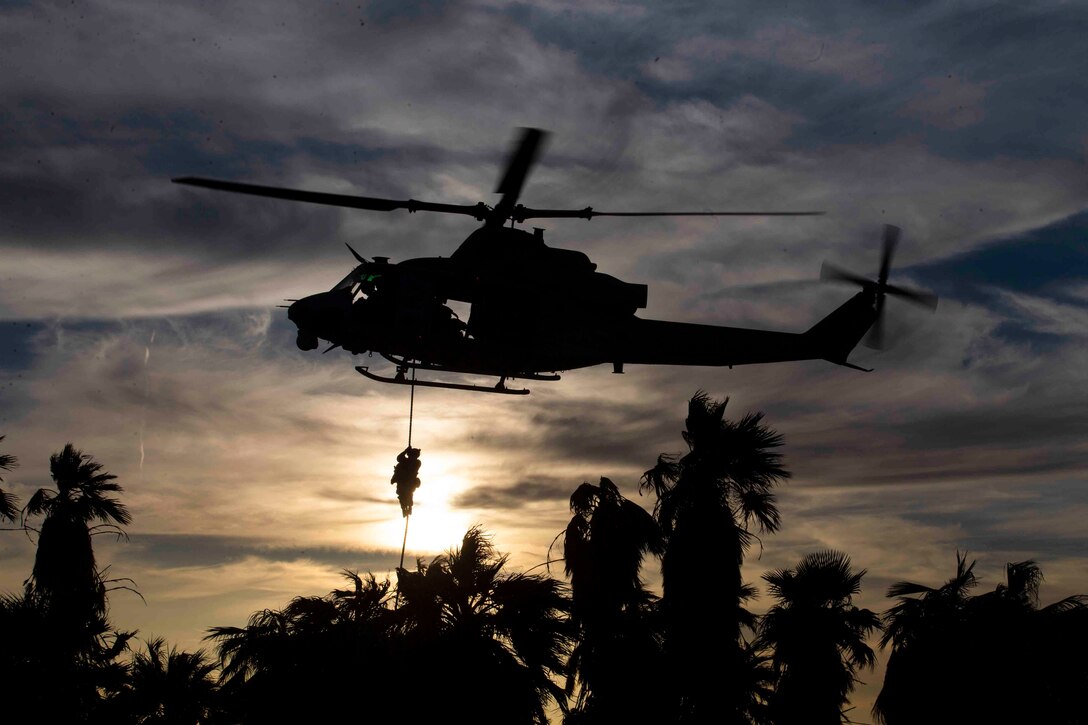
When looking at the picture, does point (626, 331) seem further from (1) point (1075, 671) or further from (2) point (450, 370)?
(1) point (1075, 671)

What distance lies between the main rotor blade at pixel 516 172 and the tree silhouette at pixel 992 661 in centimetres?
1235

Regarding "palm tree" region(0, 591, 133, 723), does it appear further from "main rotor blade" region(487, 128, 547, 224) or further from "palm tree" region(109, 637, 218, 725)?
"main rotor blade" region(487, 128, 547, 224)

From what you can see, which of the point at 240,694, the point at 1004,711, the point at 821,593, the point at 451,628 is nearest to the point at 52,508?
the point at 240,694

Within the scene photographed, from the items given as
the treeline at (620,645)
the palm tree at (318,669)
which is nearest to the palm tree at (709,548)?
the treeline at (620,645)

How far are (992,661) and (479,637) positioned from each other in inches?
395

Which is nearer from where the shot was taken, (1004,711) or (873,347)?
(1004,711)

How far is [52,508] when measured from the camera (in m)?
33.8

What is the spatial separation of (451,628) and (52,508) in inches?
806

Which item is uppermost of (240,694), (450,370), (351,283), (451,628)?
(351,283)

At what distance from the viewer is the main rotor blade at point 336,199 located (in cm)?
1725

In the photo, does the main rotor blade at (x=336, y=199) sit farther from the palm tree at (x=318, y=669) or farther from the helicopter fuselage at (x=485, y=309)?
the palm tree at (x=318, y=669)

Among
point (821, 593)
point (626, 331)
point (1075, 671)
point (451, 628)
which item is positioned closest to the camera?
point (1075, 671)

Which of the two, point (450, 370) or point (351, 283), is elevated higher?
point (351, 283)

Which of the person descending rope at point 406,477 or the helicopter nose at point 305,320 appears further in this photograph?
the helicopter nose at point 305,320
